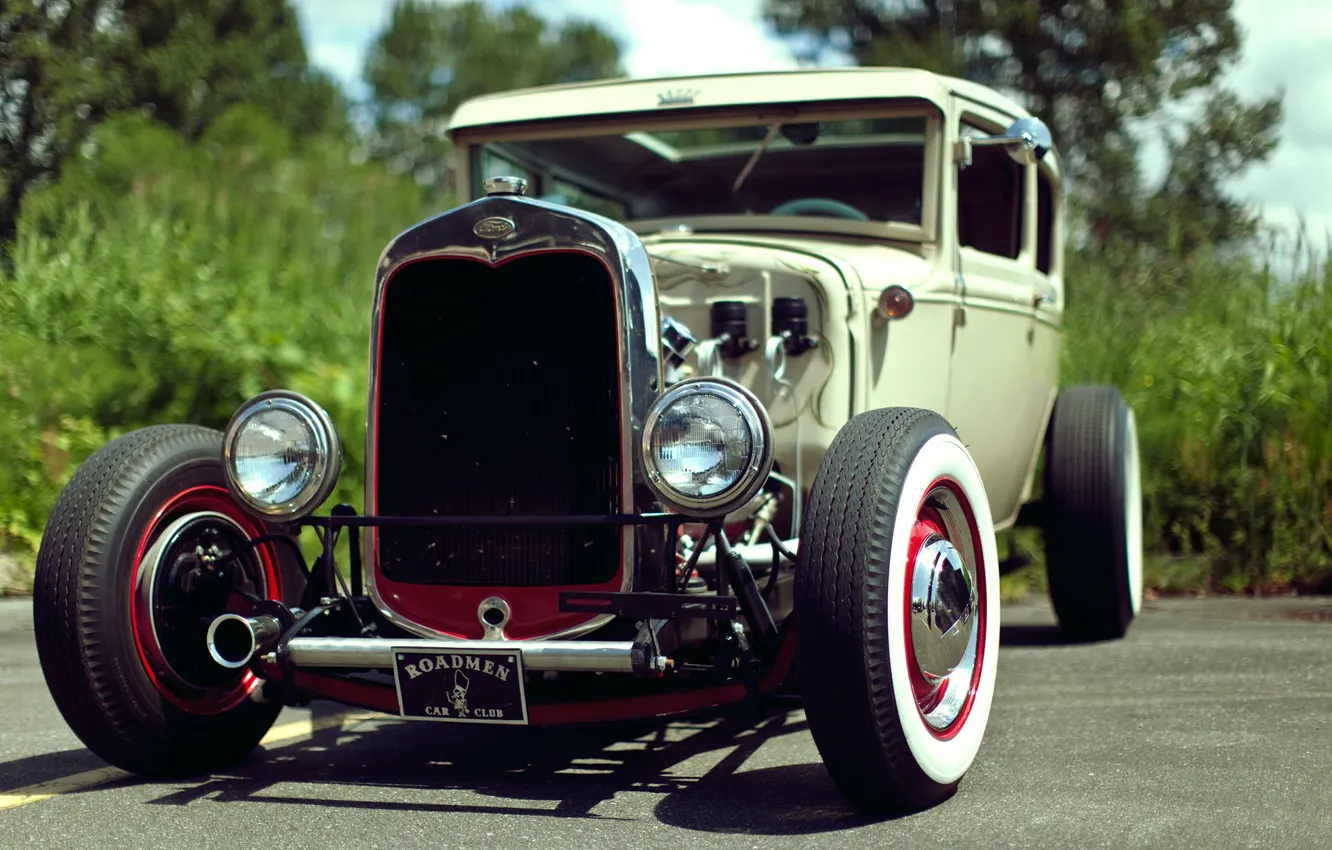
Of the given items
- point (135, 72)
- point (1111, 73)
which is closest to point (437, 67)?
point (135, 72)

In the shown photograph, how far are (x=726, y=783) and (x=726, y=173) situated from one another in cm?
255

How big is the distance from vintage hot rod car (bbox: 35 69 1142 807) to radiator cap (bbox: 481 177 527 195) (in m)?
0.01

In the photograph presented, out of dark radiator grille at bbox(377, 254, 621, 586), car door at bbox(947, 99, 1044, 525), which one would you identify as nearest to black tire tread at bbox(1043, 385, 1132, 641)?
car door at bbox(947, 99, 1044, 525)

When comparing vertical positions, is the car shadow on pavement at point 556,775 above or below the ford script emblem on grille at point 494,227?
below

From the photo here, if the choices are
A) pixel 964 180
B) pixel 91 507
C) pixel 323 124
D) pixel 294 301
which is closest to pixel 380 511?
pixel 91 507

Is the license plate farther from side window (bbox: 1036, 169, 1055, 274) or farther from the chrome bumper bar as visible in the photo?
side window (bbox: 1036, 169, 1055, 274)

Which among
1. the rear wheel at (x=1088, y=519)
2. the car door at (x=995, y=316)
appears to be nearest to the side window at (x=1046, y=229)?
the car door at (x=995, y=316)

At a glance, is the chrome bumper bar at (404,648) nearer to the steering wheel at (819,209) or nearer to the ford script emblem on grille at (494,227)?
the ford script emblem on grille at (494,227)

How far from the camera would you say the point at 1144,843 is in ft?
9.05

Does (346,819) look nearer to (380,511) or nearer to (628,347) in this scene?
(380,511)

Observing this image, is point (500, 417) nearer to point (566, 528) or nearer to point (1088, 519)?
point (566, 528)

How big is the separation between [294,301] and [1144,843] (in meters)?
7.39

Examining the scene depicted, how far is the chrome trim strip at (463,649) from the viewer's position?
2988 millimetres

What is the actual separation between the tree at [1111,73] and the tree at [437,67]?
20471 mm
